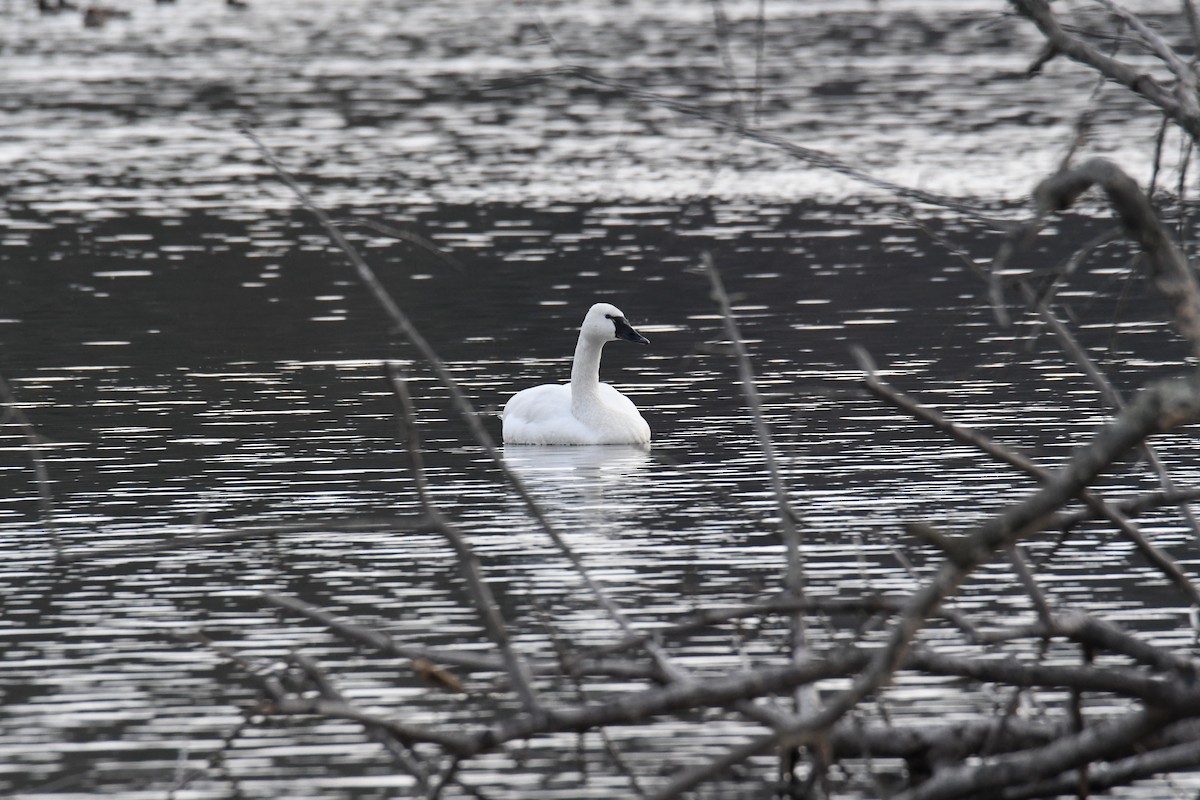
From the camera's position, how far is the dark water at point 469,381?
8.91m

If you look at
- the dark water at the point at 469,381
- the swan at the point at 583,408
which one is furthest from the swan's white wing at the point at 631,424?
the dark water at the point at 469,381

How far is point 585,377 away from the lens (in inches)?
604

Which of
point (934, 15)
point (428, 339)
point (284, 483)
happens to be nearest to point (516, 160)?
point (428, 339)

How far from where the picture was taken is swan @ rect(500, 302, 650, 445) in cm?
1500

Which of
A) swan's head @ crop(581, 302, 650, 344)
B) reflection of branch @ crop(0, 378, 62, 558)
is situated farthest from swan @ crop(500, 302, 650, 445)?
reflection of branch @ crop(0, 378, 62, 558)

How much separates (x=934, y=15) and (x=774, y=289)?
41875mm

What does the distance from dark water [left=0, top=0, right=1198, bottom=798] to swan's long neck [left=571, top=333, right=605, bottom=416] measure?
0.42 meters

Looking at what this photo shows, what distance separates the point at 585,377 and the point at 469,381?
2.18 metres

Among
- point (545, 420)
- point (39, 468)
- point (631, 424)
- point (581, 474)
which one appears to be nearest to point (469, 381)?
point (545, 420)

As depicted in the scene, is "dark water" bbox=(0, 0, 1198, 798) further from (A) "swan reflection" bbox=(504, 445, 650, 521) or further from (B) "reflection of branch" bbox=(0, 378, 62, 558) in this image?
(B) "reflection of branch" bbox=(0, 378, 62, 558)

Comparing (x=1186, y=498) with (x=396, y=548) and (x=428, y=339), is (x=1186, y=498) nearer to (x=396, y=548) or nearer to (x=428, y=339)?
(x=396, y=548)

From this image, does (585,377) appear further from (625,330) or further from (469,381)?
(469,381)

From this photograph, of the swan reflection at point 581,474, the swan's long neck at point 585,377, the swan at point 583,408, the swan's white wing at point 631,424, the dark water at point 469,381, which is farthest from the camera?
the swan's long neck at point 585,377

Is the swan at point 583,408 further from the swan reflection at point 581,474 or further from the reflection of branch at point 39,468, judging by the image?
the reflection of branch at point 39,468
